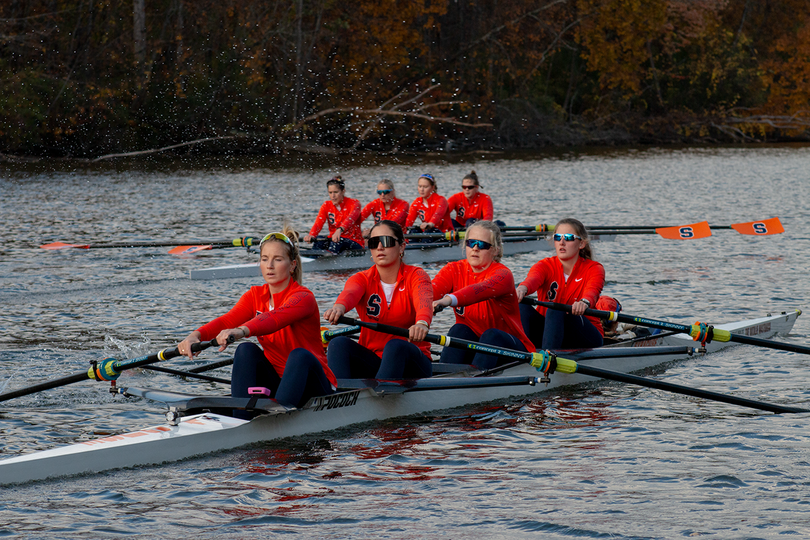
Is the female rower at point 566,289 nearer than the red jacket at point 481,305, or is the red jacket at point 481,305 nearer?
the red jacket at point 481,305

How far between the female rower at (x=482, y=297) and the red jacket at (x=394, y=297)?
395mm

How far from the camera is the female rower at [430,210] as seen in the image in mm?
16688

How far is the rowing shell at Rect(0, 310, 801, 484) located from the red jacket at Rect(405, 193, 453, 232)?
7969mm

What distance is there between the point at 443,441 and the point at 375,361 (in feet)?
2.90

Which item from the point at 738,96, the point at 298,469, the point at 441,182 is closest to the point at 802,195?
the point at 441,182

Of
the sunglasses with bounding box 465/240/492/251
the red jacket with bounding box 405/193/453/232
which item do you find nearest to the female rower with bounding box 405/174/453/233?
the red jacket with bounding box 405/193/453/232

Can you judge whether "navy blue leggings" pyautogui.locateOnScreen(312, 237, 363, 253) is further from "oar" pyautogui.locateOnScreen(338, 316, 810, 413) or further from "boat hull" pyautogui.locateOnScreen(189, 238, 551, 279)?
"oar" pyautogui.locateOnScreen(338, 316, 810, 413)

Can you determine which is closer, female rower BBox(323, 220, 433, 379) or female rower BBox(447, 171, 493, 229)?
female rower BBox(323, 220, 433, 379)

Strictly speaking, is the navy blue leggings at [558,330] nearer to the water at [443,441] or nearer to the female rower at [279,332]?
the water at [443,441]

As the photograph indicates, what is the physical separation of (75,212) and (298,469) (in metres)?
18.6

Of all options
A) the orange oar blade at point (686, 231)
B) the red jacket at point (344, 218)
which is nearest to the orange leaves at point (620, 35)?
the orange oar blade at point (686, 231)

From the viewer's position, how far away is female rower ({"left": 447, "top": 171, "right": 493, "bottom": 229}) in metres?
17.4

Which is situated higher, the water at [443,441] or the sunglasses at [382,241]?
the sunglasses at [382,241]

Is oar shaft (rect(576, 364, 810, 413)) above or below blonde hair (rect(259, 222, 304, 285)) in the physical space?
below
